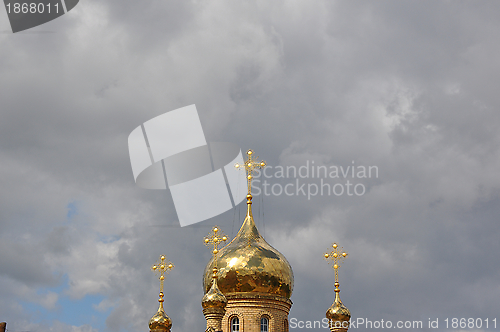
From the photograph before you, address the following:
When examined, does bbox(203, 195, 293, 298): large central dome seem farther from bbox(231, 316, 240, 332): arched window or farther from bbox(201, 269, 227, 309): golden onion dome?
bbox(201, 269, 227, 309): golden onion dome

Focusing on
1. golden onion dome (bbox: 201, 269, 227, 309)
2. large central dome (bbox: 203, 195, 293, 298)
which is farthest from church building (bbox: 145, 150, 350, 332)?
golden onion dome (bbox: 201, 269, 227, 309)

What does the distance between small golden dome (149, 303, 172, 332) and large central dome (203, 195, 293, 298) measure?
7.49ft

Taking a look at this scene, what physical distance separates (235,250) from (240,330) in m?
3.72

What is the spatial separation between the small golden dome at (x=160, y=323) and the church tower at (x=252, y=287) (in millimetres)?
2324

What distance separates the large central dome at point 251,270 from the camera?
3284 cm

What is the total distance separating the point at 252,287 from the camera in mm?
32812

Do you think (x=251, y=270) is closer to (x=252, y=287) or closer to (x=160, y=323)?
(x=252, y=287)

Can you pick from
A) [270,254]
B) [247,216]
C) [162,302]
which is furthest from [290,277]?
[162,302]

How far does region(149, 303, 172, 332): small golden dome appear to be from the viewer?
33.1m

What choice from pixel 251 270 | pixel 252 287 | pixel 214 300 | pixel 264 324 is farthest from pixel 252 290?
pixel 214 300

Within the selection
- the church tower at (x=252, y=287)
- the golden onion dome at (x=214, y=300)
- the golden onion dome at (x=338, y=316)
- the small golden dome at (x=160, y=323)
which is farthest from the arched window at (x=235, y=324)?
the golden onion dome at (x=338, y=316)

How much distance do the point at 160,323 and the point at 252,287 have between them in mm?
4642

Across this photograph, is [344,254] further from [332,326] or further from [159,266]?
[159,266]

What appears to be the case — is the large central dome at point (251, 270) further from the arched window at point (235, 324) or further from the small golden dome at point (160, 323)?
the small golden dome at point (160, 323)
